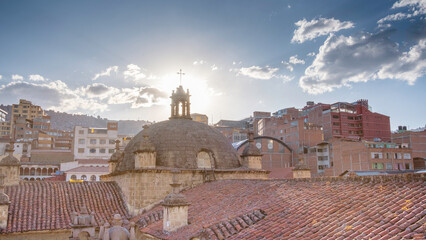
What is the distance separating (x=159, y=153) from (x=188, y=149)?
1766 mm

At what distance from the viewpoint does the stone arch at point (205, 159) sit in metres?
20.8

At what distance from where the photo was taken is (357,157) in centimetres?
5428

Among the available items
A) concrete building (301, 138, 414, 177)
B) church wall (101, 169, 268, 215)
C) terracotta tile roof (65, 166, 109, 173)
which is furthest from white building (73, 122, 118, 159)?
church wall (101, 169, 268, 215)

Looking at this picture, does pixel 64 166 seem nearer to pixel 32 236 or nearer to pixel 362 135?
pixel 32 236

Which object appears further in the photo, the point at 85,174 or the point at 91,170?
the point at 91,170

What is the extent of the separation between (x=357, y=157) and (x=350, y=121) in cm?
2195

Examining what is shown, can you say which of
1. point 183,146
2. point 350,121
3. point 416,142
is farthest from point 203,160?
point 350,121

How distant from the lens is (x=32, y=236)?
15.9m

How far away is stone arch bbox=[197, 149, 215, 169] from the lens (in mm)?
20797

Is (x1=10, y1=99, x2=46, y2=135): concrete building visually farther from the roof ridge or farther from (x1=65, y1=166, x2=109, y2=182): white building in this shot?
the roof ridge

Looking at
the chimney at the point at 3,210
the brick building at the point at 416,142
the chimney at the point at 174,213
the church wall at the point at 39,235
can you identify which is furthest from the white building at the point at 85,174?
the brick building at the point at 416,142

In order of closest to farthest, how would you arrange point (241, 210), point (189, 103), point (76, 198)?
point (241, 210) → point (76, 198) → point (189, 103)

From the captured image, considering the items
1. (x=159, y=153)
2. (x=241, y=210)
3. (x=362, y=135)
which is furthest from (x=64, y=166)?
(x=362, y=135)

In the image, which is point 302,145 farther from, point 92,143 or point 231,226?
point 231,226
